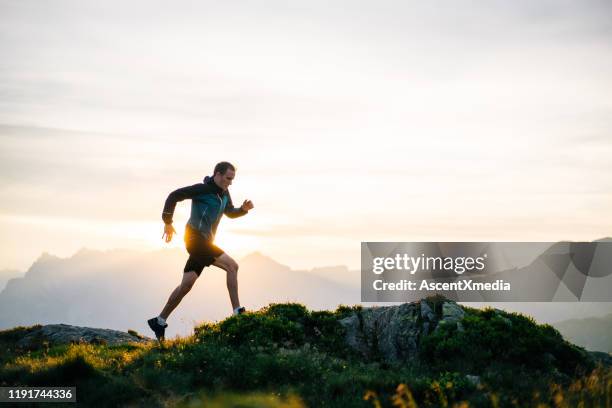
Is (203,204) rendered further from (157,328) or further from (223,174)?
(157,328)

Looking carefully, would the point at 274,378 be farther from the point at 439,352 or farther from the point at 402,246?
the point at 402,246

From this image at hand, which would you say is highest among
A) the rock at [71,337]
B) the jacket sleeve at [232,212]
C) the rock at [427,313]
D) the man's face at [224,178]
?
the man's face at [224,178]

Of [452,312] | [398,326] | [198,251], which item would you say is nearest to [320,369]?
[398,326]

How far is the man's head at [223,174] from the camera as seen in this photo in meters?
14.5

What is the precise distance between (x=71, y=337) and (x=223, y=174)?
681 centimetres

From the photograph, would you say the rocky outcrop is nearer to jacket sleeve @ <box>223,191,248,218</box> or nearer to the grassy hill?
the grassy hill

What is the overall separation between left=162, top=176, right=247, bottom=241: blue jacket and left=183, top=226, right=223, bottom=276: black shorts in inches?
6.4

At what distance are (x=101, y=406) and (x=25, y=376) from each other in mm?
2302

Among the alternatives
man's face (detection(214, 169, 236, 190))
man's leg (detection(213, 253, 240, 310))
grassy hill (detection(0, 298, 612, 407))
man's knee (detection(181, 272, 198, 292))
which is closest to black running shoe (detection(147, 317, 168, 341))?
grassy hill (detection(0, 298, 612, 407))

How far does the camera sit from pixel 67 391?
31.0 ft

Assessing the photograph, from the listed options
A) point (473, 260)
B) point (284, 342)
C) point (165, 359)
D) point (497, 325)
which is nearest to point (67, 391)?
point (165, 359)

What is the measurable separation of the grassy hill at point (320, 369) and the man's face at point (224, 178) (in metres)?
3.54

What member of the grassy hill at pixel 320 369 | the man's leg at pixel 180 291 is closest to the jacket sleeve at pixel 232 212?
the man's leg at pixel 180 291

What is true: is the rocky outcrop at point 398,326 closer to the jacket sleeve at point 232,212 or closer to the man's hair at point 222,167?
the jacket sleeve at point 232,212
